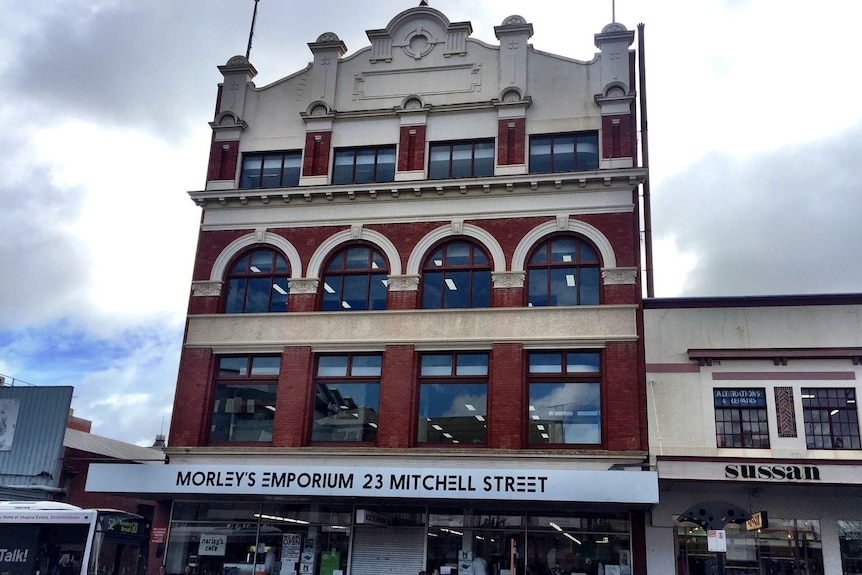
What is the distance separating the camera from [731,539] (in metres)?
23.6

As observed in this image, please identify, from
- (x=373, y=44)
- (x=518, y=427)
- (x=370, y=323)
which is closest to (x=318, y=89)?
(x=373, y=44)

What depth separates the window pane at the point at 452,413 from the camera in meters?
25.8

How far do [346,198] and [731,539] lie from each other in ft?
51.8

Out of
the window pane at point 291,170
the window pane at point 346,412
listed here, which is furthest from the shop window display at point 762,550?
the window pane at point 291,170

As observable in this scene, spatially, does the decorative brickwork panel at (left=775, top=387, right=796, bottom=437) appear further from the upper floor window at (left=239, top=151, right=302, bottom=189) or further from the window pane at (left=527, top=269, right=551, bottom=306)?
the upper floor window at (left=239, top=151, right=302, bottom=189)

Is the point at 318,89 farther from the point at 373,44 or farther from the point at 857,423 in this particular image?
the point at 857,423

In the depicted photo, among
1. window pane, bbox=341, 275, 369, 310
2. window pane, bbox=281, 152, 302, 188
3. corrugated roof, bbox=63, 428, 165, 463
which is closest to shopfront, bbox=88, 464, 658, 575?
window pane, bbox=341, 275, 369, 310

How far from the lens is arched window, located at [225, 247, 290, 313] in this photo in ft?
94.8

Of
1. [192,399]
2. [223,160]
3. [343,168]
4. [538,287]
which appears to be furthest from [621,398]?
[223,160]

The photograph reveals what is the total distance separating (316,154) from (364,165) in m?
1.80

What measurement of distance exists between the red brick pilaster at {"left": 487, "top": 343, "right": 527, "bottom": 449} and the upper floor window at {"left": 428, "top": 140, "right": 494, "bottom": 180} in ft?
20.3

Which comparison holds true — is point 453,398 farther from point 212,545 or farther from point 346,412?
point 212,545

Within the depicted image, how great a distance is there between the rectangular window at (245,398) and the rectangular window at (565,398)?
8.41 m

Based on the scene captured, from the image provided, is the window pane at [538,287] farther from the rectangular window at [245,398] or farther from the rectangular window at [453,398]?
the rectangular window at [245,398]
